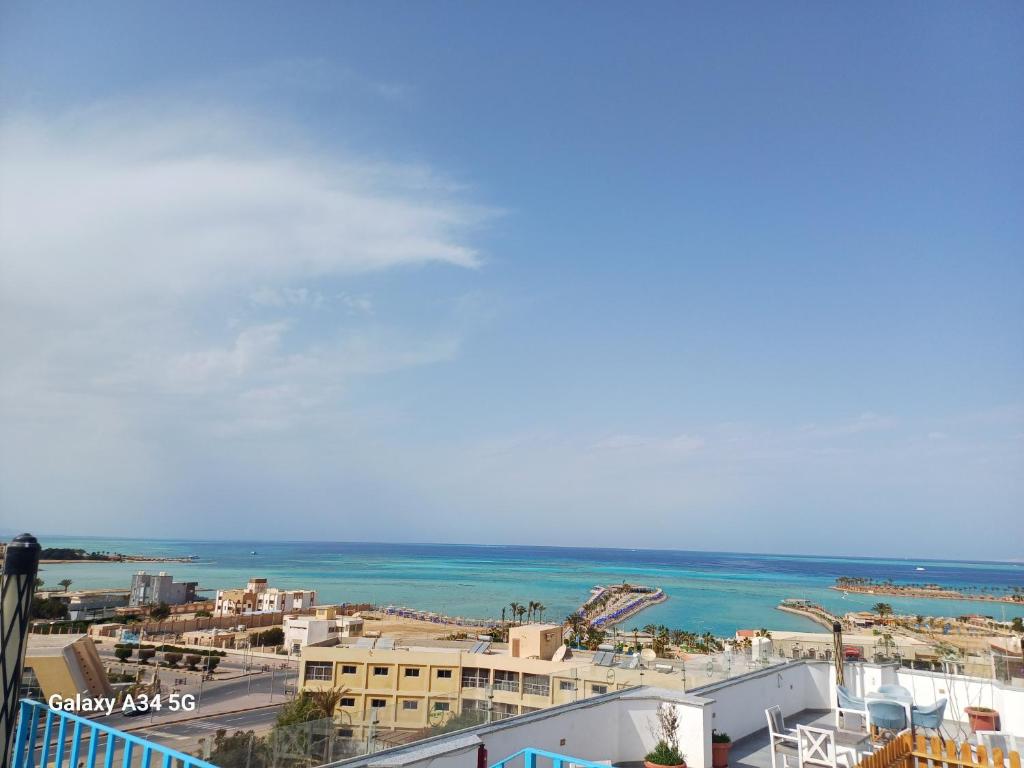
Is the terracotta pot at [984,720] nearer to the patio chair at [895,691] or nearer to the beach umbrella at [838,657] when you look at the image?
the patio chair at [895,691]

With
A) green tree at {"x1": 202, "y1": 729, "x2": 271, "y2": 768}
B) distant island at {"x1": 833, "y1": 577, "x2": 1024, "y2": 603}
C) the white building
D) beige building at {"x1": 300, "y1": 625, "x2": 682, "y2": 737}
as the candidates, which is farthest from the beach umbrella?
distant island at {"x1": 833, "y1": 577, "x2": 1024, "y2": 603}

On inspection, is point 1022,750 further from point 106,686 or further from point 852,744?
point 106,686

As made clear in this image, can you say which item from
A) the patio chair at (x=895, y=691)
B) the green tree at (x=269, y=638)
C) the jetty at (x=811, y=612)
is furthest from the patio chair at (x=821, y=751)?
the jetty at (x=811, y=612)

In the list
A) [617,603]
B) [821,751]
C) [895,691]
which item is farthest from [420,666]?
[617,603]

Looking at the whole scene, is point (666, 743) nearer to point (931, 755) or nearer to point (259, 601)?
point (931, 755)

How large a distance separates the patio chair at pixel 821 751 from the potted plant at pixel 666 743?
48.8 inches

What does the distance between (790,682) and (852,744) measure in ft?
11.2

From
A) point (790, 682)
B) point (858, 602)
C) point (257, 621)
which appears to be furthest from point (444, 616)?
point (790, 682)

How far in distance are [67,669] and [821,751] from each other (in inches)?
1170

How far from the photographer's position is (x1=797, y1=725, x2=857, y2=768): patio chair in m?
6.04

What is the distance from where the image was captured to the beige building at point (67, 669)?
24.6m

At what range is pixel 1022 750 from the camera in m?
8.46

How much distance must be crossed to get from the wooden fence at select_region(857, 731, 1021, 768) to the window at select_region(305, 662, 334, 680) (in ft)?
111

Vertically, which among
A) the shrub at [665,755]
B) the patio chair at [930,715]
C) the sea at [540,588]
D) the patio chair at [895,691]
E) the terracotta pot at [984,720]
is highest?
the patio chair at [930,715]
